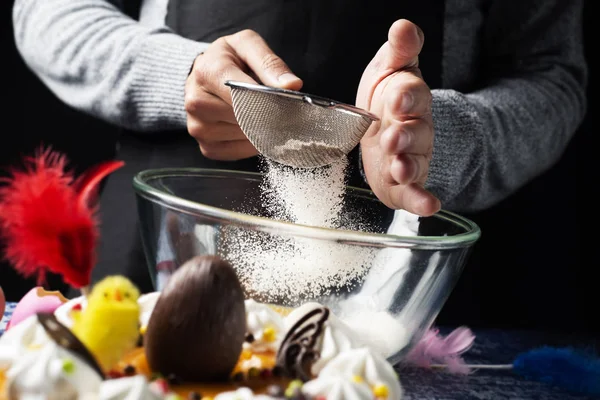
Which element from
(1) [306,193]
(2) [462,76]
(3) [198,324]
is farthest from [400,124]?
(2) [462,76]

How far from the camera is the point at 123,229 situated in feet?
3.72

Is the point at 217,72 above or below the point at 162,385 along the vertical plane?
above

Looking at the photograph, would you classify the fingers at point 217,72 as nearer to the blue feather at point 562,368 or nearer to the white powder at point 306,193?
the white powder at point 306,193

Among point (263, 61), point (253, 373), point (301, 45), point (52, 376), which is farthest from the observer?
point (301, 45)

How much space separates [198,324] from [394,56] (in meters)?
0.44

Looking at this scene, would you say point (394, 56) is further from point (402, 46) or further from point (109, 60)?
point (109, 60)

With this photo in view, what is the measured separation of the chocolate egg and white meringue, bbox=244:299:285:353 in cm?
9

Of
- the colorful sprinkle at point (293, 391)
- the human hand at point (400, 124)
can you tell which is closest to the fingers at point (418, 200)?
the human hand at point (400, 124)

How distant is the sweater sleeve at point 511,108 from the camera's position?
1.06 meters

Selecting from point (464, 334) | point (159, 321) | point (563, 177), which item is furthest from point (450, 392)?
point (563, 177)

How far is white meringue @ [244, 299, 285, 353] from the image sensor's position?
63 cm

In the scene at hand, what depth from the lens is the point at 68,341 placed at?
47 centimetres

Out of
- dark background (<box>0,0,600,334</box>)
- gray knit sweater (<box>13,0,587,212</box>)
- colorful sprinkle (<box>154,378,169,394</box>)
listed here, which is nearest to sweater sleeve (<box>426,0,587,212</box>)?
gray knit sweater (<box>13,0,587,212</box>)

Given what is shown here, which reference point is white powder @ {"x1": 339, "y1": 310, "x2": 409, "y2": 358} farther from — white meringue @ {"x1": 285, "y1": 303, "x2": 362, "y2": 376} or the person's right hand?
the person's right hand
